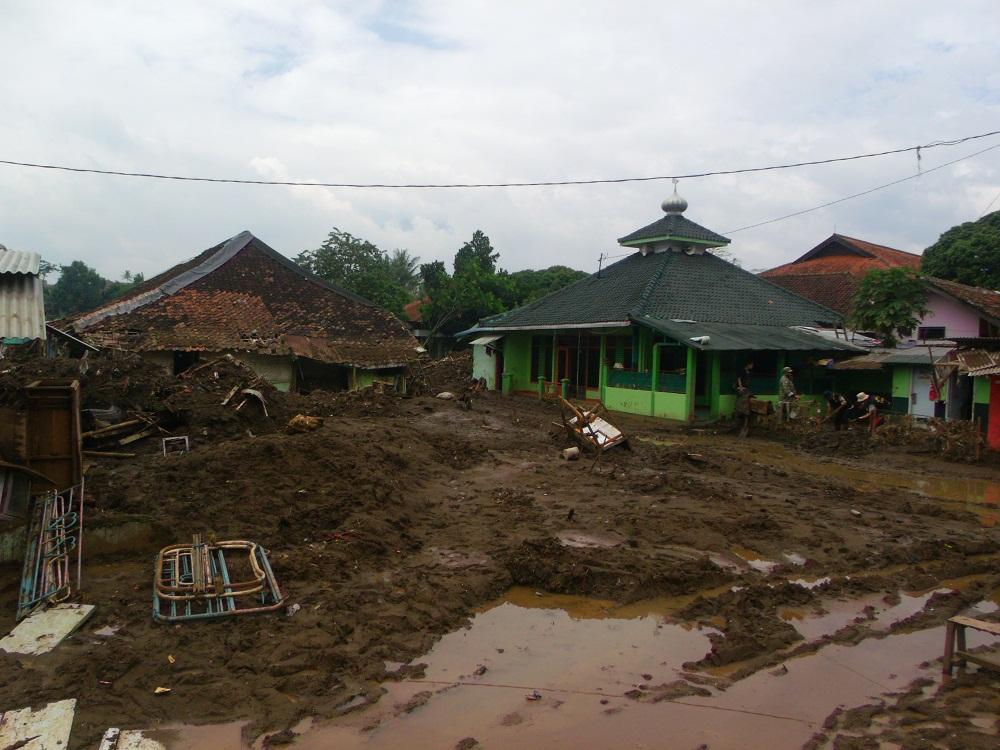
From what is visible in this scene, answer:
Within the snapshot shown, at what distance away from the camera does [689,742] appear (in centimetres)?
454

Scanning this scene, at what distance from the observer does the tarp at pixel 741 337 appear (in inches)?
728

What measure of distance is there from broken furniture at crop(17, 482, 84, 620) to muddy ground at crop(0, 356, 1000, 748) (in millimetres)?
235

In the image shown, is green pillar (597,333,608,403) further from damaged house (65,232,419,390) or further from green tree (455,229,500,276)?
green tree (455,229,500,276)

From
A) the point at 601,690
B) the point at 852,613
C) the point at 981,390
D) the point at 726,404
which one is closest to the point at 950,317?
the point at 981,390

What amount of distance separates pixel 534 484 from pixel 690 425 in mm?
8906

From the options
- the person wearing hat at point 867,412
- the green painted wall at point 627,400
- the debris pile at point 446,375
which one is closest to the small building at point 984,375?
the person wearing hat at point 867,412

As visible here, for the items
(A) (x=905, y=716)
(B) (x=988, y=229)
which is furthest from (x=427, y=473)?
(B) (x=988, y=229)

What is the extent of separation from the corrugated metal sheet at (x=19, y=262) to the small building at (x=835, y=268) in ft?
85.2

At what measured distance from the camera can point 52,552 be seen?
660 centimetres

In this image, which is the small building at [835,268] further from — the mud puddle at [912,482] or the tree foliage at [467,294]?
the mud puddle at [912,482]

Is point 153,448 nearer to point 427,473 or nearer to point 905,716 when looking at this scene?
point 427,473

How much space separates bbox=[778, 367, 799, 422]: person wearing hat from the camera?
18.0m

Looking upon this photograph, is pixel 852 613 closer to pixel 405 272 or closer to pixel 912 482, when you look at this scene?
pixel 912 482

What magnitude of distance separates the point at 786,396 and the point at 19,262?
54.9ft
